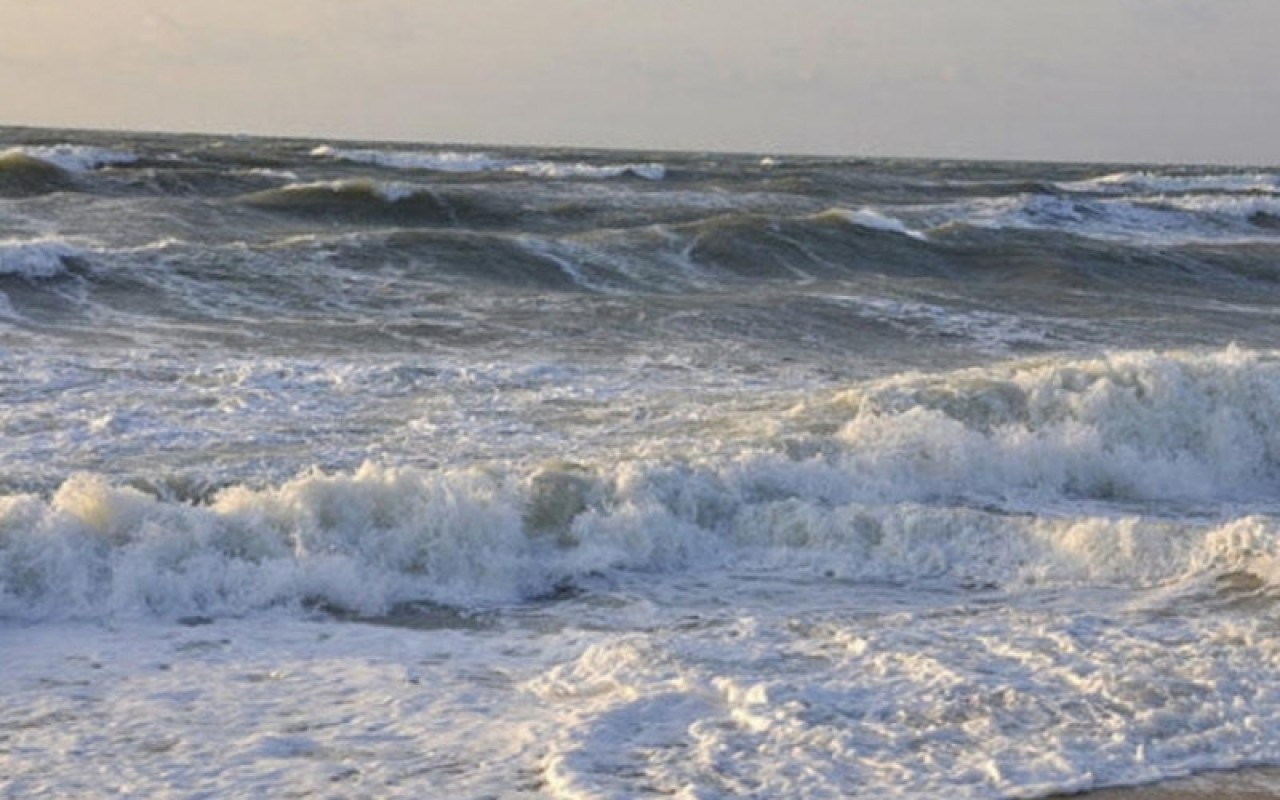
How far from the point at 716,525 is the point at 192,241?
1464cm

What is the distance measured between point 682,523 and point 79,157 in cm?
2947

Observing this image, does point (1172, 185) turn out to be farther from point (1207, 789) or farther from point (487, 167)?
point (1207, 789)

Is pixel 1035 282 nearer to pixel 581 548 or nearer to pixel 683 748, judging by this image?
pixel 581 548

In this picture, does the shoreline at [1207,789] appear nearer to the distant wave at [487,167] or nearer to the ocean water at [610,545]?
the ocean water at [610,545]

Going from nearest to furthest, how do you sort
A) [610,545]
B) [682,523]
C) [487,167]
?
[610,545]
[682,523]
[487,167]

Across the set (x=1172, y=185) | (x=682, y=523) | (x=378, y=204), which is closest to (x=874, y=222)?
(x=378, y=204)

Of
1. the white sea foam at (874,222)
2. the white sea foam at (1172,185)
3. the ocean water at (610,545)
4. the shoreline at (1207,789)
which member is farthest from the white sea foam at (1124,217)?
the shoreline at (1207,789)

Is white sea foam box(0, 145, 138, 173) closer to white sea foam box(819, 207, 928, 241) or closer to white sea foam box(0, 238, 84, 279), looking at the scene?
white sea foam box(0, 238, 84, 279)

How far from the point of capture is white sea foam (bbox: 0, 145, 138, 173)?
1280 inches

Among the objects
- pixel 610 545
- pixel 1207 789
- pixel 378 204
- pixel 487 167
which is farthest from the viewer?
pixel 487 167

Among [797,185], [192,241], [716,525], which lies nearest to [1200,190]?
[797,185]

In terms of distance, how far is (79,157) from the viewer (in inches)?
1369

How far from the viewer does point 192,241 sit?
21.5 m

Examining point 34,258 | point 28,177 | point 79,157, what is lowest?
point 34,258
